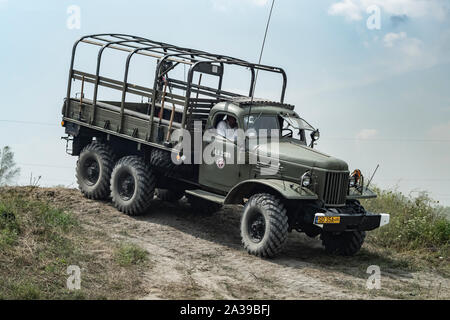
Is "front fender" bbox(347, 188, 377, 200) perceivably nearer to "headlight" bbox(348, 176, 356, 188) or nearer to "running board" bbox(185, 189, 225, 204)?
"headlight" bbox(348, 176, 356, 188)

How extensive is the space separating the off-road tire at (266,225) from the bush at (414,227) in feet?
9.68

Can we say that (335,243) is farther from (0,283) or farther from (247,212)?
(0,283)

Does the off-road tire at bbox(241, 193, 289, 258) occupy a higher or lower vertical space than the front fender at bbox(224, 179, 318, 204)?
lower

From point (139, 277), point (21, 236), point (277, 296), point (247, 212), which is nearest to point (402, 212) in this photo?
point (247, 212)

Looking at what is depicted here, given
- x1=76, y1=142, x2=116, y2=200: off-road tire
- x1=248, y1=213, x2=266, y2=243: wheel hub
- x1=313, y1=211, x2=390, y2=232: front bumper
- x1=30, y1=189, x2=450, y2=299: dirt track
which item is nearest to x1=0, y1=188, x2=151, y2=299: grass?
x1=30, y1=189, x2=450, y2=299: dirt track

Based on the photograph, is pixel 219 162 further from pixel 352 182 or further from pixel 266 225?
pixel 352 182

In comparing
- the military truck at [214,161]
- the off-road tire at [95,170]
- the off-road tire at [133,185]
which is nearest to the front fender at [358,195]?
the military truck at [214,161]

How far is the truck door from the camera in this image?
1187cm

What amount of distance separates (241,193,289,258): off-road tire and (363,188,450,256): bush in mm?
2951

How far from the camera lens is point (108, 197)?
48.8 feet

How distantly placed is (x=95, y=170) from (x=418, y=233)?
6926mm

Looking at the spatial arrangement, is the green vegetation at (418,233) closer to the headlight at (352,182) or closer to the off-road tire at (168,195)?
the headlight at (352,182)
